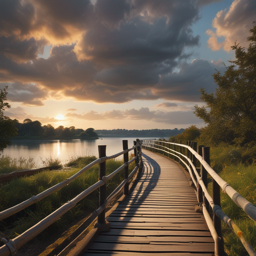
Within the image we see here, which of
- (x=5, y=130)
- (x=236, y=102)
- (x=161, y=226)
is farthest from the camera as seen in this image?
(x=236, y=102)

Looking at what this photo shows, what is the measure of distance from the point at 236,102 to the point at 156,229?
13095 mm

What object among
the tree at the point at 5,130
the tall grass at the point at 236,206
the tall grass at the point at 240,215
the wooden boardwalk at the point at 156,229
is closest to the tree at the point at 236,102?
the tall grass at the point at 236,206

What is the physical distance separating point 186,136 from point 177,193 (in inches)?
745

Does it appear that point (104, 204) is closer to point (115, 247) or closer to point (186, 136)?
point (115, 247)

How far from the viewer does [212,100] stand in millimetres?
17734

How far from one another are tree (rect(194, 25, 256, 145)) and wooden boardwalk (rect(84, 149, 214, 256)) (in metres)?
10.9

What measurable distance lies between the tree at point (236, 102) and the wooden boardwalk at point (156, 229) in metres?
10.9

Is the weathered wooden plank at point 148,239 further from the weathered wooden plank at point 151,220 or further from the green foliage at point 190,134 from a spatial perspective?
the green foliage at point 190,134

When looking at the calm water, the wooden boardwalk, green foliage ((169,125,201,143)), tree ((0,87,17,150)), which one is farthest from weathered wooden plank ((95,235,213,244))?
green foliage ((169,125,201,143))

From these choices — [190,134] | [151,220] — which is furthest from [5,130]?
[190,134]

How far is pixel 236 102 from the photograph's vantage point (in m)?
13.9

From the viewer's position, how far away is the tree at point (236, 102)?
13742 mm

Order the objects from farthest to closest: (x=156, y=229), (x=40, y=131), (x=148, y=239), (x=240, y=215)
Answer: (x=40, y=131) < (x=240, y=215) < (x=156, y=229) < (x=148, y=239)

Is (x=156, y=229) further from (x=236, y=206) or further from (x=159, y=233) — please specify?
(x=236, y=206)
